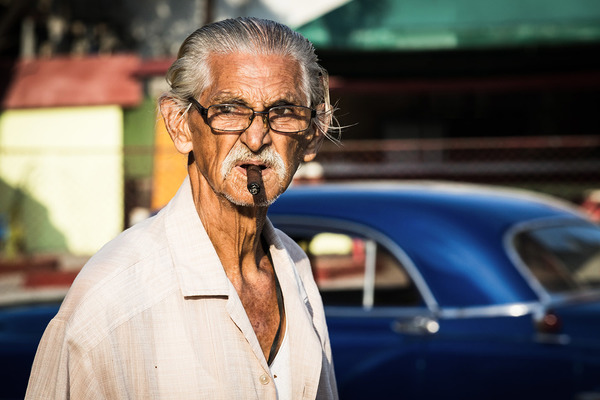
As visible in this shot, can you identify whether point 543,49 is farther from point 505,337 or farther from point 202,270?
point 202,270

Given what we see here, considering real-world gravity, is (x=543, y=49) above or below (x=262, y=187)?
above

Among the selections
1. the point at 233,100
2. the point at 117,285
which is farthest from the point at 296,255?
the point at 117,285

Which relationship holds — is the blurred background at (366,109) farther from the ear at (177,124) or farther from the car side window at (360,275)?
the ear at (177,124)

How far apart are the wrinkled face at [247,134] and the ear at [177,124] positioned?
50 mm

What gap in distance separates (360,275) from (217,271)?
1.96m

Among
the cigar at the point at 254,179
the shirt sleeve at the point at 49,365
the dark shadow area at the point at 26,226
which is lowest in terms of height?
the shirt sleeve at the point at 49,365

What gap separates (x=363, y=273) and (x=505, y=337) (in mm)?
685

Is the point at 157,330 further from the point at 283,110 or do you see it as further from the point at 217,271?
the point at 283,110

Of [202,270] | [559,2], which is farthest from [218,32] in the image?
[559,2]

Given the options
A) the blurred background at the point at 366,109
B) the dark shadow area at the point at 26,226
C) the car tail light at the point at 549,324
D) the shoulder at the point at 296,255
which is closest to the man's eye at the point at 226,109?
the shoulder at the point at 296,255

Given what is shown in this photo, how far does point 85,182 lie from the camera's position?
39.4 feet

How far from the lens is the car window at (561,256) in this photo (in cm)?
342

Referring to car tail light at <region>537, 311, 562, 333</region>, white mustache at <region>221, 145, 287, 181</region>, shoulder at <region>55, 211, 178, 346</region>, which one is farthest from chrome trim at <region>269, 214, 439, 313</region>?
shoulder at <region>55, 211, 178, 346</region>

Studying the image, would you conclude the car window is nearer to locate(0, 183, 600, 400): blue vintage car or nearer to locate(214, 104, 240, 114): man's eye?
locate(0, 183, 600, 400): blue vintage car
